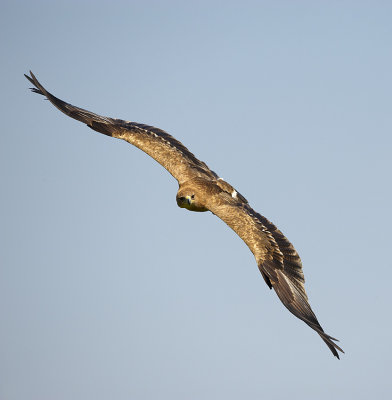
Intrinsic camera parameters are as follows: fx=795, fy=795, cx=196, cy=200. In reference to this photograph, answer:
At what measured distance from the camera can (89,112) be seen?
24.7m

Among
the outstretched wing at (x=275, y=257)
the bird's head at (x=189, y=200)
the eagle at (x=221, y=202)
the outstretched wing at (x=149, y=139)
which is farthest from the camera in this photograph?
the outstretched wing at (x=149, y=139)

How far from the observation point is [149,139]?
77.2 feet

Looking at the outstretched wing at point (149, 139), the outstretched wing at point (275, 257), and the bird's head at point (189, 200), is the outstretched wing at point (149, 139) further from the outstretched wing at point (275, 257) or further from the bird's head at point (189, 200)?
the outstretched wing at point (275, 257)

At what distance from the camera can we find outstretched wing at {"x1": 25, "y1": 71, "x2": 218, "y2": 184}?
22594 mm

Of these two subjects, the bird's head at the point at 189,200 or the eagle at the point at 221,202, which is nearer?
the eagle at the point at 221,202

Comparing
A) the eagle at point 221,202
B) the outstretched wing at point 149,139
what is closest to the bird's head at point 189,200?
the eagle at point 221,202

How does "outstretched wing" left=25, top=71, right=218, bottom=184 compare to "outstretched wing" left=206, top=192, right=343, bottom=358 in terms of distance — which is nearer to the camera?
"outstretched wing" left=206, top=192, right=343, bottom=358

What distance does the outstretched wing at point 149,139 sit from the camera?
22594mm

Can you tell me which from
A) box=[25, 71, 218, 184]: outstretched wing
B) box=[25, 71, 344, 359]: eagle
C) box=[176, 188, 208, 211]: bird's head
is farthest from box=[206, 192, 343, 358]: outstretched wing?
box=[25, 71, 218, 184]: outstretched wing

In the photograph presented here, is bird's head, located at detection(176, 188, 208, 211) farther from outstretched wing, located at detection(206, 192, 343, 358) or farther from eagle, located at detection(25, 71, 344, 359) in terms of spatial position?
outstretched wing, located at detection(206, 192, 343, 358)

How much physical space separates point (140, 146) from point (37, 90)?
3.88 metres

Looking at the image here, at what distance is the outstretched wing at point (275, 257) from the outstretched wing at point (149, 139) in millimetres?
3018

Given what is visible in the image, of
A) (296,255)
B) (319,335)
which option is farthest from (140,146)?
(319,335)

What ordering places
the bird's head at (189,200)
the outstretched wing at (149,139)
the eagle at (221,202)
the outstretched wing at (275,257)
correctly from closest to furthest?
the outstretched wing at (275,257) < the eagle at (221,202) < the bird's head at (189,200) < the outstretched wing at (149,139)
